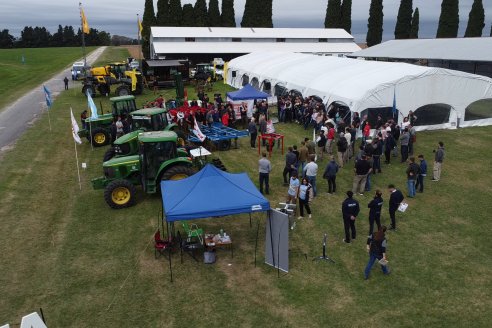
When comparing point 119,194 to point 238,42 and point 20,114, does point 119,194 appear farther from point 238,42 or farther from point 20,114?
point 238,42

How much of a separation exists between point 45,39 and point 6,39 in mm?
11999

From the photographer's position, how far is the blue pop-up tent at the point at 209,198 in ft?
29.4

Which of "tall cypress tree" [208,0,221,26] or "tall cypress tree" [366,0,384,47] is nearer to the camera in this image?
"tall cypress tree" [366,0,384,47]

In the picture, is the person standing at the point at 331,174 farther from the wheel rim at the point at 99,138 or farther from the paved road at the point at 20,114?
the paved road at the point at 20,114

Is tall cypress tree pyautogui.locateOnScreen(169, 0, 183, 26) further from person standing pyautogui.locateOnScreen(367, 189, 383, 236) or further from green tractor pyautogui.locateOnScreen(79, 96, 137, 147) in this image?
person standing pyautogui.locateOnScreen(367, 189, 383, 236)

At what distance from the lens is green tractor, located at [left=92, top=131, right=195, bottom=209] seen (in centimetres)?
1202

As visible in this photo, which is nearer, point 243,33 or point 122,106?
point 122,106

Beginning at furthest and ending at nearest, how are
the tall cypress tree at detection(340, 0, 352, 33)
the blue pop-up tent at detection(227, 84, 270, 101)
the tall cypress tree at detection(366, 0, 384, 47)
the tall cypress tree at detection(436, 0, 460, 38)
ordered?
1. the tall cypress tree at detection(340, 0, 352, 33)
2. the tall cypress tree at detection(366, 0, 384, 47)
3. the tall cypress tree at detection(436, 0, 460, 38)
4. the blue pop-up tent at detection(227, 84, 270, 101)

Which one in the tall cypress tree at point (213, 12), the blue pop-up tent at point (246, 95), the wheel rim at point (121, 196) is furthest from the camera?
the tall cypress tree at point (213, 12)

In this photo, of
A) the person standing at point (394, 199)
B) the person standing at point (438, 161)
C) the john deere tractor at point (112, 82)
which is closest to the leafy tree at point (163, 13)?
the john deere tractor at point (112, 82)

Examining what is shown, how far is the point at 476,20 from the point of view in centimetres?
5709

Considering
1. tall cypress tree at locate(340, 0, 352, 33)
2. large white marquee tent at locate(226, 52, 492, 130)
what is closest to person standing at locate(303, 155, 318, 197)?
large white marquee tent at locate(226, 52, 492, 130)

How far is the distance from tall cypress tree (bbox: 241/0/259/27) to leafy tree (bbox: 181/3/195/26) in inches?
332

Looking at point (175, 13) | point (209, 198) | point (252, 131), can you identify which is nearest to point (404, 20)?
point (175, 13)
